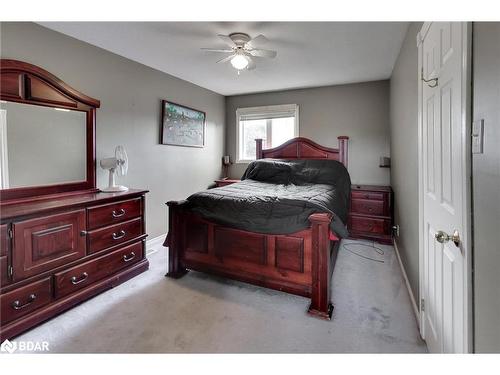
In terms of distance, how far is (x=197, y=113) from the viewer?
4.21m

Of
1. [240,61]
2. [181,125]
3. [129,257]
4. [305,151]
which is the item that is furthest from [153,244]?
[305,151]

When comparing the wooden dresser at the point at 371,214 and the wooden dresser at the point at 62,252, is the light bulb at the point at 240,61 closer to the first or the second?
the wooden dresser at the point at 62,252

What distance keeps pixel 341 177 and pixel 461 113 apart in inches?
105

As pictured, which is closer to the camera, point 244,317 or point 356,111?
point 244,317

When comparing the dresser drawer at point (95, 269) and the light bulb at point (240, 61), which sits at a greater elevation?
the light bulb at point (240, 61)

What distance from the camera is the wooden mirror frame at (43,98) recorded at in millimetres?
2004

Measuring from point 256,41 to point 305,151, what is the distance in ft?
7.21

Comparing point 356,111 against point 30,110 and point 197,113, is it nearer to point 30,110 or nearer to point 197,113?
point 197,113

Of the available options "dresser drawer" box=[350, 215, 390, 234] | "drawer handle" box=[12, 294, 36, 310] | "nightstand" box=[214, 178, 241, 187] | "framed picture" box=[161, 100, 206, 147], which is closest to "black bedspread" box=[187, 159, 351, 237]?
"dresser drawer" box=[350, 215, 390, 234]

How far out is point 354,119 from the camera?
13.7 feet

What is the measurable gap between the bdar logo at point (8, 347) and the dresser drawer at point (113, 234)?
2.37ft

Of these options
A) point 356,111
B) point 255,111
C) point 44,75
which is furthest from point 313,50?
point 44,75

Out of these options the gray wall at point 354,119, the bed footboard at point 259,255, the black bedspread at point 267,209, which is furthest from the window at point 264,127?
the bed footboard at point 259,255
